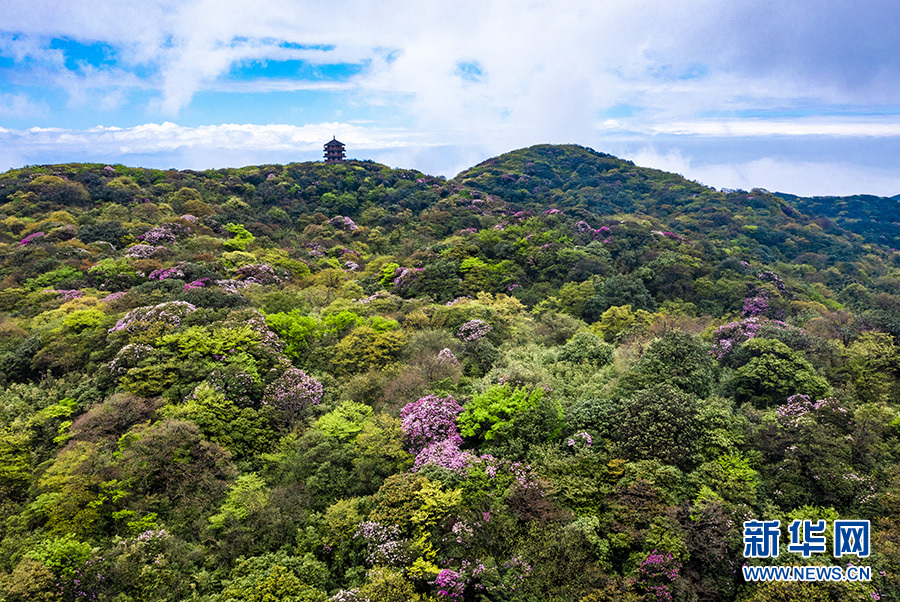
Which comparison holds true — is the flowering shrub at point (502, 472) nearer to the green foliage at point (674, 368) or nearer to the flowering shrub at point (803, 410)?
the green foliage at point (674, 368)

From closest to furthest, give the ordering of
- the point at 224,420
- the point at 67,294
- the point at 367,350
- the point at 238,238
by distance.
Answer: the point at 224,420 → the point at 367,350 → the point at 67,294 → the point at 238,238

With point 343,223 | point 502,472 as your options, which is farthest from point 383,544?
point 343,223

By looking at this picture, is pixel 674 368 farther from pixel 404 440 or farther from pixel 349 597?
pixel 349 597

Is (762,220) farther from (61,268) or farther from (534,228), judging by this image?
(61,268)

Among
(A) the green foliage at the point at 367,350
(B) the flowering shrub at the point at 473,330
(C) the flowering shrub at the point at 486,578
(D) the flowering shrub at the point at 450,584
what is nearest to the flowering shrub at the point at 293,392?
(A) the green foliage at the point at 367,350

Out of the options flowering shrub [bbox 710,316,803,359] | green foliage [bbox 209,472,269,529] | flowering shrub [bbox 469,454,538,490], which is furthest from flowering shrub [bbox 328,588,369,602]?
flowering shrub [bbox 710,316,803,359]

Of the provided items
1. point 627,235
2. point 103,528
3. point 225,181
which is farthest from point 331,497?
point 225,181
